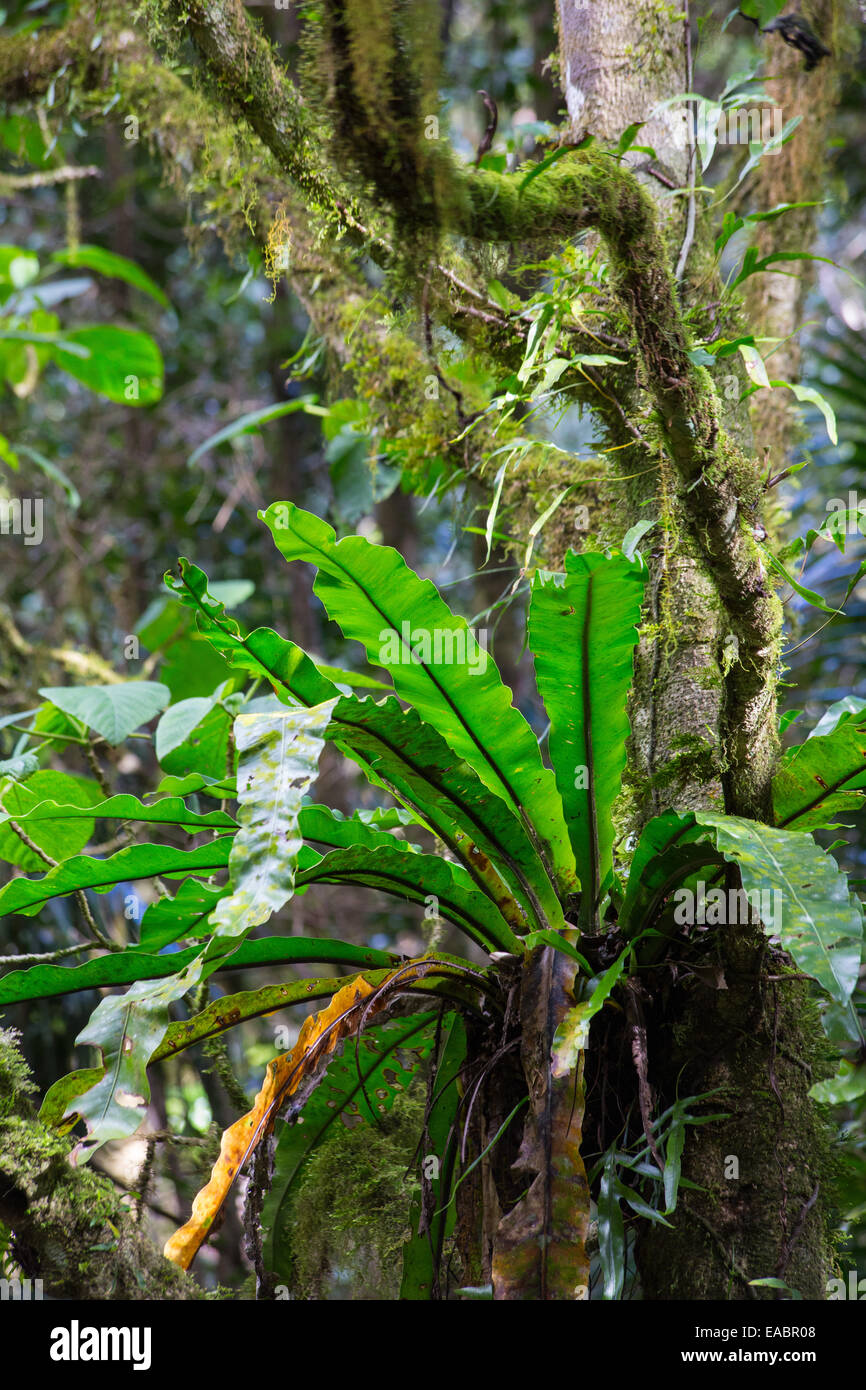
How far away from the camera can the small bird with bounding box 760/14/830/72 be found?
2.10 metres

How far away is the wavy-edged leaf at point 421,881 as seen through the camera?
4.14 ft

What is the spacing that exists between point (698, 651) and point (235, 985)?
3.67 metres

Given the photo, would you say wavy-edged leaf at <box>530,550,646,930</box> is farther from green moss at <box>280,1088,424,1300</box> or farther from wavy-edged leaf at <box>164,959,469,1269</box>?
green moss at <box>280,1088,424,1300</box>

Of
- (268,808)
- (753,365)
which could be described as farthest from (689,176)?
(268,808)

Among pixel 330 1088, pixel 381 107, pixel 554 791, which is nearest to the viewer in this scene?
pixel 381 107

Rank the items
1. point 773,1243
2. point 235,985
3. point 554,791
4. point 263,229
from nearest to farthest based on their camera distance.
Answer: point 773,1243 < point 554,791 < point 263,229 < point 235,985

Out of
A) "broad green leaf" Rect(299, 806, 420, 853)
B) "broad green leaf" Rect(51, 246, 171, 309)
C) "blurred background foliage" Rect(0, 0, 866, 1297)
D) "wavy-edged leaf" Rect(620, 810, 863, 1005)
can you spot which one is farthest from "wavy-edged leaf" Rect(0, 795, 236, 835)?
A: "broad green leaf" Rect(51, 246, 171, 309)

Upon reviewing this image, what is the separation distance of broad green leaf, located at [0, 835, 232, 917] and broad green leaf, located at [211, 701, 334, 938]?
0.27m

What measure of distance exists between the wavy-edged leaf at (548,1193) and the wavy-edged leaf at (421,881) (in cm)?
17

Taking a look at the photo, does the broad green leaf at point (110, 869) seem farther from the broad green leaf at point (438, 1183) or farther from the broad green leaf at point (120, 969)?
the broad green leaf at point (438, 1183)

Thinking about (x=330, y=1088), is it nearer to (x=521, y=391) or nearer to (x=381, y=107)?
(x=521, y=391)
